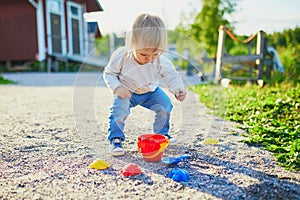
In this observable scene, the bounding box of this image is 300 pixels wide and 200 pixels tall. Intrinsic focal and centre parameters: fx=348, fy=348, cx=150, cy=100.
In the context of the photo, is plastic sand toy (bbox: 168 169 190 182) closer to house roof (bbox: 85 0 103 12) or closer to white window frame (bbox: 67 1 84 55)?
white window frame (bbox: 67 1 84 55)

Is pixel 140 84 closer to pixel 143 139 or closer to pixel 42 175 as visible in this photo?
pixel 143 139

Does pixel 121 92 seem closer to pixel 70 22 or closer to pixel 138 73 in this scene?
pixel 138 73

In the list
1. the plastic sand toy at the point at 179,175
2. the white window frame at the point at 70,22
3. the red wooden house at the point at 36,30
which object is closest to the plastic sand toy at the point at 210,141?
the plastic sand toy at the point at 179,175

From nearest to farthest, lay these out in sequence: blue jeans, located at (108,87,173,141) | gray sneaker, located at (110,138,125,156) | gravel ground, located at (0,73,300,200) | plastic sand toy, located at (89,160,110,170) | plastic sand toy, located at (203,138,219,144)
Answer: gravel ground, located at (0,73,300,200) < plastic sand toy, located at (89,160,110,170) < gray sneaker, located at (110,138,125,156) < blue jeans, located at (108,87,173,141) < plastic sand toy, located at (203,138,219,144)

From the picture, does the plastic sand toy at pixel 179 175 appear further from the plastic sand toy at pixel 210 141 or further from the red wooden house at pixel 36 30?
the red wooden house at pixel 36 30

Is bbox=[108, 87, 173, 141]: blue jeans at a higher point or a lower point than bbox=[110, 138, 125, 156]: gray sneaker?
higher

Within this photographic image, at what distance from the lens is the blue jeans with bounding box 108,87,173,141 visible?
7.59 feet

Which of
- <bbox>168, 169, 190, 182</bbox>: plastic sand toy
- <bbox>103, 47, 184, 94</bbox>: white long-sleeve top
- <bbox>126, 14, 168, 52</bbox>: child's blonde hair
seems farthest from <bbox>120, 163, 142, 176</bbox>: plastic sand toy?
<bbox>126, 14, 168, 52</bbox>: child's blonde hair

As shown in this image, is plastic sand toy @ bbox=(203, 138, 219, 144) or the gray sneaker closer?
the gray sneaker

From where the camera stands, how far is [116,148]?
87.5 inches

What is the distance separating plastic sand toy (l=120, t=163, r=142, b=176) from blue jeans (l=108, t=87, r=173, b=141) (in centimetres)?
46

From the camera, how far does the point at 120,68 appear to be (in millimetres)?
2359

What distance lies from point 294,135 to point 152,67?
3.85ft

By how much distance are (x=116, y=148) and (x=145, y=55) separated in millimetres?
621
